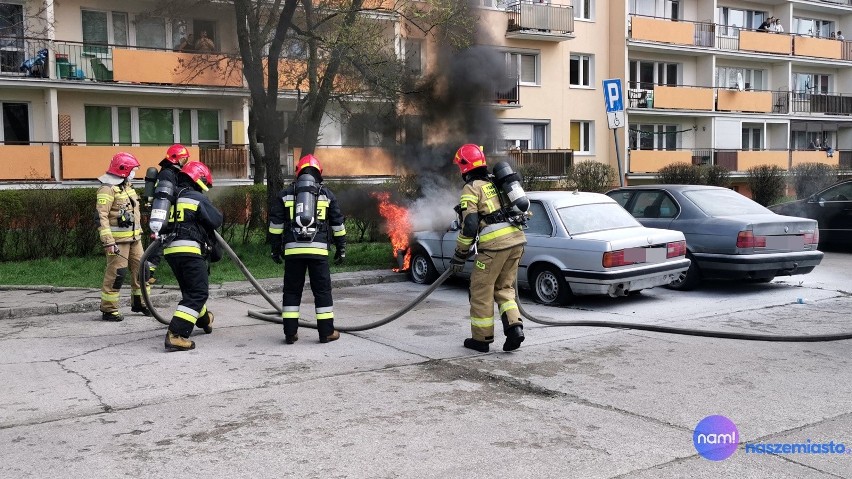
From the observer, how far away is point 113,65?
22.3 m

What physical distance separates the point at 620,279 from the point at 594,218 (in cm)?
116

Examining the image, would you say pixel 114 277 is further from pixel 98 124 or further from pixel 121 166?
pixel 98 124

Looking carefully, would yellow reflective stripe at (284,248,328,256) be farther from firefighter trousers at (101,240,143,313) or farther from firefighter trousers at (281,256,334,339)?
firefighter trousers at (101,240,143,313)

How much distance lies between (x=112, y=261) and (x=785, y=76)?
36.7 m

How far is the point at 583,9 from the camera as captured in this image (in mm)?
32250

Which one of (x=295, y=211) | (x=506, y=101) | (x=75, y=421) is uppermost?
(x=506, y=101)

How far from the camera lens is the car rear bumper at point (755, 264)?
33.9 ft

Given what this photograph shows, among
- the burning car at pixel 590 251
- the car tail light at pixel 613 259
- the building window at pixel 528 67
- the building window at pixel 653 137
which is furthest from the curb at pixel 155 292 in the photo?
the building window at pixel 653 137

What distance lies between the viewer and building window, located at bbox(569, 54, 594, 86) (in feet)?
105

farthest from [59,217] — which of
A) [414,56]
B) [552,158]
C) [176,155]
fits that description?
[552,158]

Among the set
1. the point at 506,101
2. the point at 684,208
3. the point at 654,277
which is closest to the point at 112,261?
the point at 654,277

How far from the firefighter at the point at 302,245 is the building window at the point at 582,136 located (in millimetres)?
25135

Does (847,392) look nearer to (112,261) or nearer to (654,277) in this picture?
(654,277)

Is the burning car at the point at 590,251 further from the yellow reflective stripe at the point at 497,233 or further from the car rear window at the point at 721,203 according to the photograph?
the yellow reflective stripe at the point at 497,233
